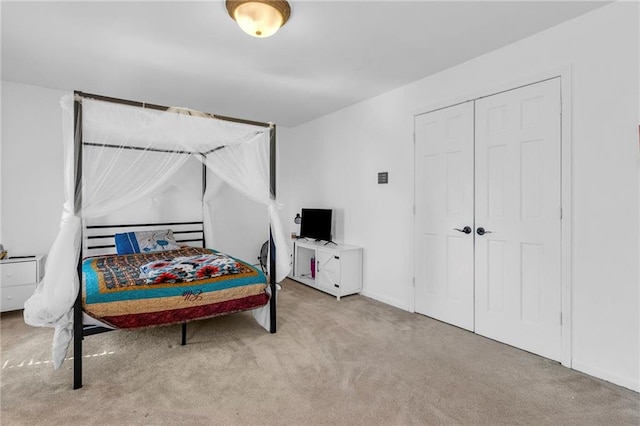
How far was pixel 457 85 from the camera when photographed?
131 inches

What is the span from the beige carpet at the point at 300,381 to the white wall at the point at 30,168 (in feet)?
3.83

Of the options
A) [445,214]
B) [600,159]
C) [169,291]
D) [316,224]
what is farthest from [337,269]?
[600,159]

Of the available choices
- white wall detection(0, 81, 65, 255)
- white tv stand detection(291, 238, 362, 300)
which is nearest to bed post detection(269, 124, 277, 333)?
white tv stand detection(291, 238, 362, 300)

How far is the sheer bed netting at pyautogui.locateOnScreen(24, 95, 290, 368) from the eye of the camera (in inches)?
89.6

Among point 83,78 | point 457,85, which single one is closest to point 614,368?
point 457,85

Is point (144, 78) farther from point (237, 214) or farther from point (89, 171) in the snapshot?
point (237, 214)

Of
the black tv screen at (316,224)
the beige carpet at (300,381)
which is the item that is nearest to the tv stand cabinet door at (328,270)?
the black tv screen at (316,224)

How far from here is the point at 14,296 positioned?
11.9 feet

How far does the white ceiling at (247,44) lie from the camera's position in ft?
7.80

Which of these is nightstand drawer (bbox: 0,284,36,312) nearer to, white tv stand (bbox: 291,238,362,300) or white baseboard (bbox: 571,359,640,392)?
white tv stand (bbox: 291,238,362,300)

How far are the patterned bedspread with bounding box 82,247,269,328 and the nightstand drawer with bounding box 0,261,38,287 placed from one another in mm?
863

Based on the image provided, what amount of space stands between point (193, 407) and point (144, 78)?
3303 millimetres

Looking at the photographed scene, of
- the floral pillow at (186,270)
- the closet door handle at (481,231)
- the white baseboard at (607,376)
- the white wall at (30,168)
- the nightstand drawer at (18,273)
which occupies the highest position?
the white wall at (30,168)

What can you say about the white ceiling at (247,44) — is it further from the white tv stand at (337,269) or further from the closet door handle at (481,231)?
the white tv stand at (337,269)
